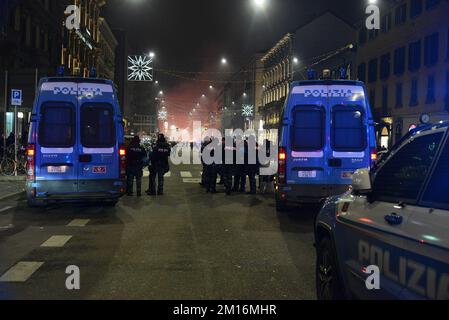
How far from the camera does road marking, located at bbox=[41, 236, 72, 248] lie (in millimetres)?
8281

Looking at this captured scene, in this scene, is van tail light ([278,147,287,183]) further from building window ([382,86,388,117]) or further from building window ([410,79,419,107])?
building window ([382,86,388,117])

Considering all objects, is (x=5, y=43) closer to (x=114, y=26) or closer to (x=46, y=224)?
(x=46, y=224)

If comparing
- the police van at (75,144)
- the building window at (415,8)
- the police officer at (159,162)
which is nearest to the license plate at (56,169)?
the police van at (75,144)

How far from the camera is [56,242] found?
853 centimetres

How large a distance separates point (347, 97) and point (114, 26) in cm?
9885

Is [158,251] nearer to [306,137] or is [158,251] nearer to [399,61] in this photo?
[306,137]

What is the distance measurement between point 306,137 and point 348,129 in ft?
2.86

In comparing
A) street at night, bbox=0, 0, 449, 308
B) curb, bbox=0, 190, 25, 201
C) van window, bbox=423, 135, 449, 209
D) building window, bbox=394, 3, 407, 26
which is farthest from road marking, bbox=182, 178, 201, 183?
building window, bbox=394, 3, 407, 26

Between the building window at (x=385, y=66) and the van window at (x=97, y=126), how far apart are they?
32.2 m

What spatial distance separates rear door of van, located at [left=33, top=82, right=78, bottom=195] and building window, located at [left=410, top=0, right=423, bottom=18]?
29292mm

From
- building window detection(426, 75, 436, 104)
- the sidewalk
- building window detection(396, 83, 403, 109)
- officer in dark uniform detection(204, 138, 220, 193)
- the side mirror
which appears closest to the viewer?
the side mirror

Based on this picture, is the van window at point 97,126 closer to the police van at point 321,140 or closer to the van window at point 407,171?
the police van at point 321,140

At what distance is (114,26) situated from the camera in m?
104

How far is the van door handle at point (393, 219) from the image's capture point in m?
3.46
